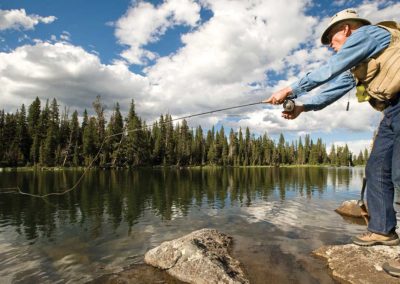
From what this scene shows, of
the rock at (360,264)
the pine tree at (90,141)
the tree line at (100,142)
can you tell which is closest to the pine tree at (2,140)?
the tree line at (100,142)

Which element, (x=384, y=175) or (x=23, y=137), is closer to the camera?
(x=384, y=175)

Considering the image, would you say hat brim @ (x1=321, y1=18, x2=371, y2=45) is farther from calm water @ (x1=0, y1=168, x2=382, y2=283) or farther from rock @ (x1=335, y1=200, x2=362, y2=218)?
rock @ (x1=335, y1=200, x2=362, y2=218)

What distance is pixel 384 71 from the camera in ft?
11.5

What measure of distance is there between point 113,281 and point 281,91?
9192 mm

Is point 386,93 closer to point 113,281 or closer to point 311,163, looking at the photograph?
point 113,281

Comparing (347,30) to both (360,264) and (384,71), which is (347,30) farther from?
(360,264)

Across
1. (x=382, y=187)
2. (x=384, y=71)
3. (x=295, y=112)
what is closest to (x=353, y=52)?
(x=384, y=71)

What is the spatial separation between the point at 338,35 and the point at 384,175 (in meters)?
1.84

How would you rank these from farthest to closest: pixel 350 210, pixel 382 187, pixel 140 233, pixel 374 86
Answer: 1. pixel 350 210
2. pixel 140 233
3. pixel 382 187
4. pixel 374 86

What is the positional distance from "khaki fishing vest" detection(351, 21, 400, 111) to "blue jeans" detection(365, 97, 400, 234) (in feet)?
0.67

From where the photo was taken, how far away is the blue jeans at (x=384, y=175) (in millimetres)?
3613

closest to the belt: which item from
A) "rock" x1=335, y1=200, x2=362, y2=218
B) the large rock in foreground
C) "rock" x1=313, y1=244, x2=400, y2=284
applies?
"rock" x1=313, y1=244, x2=400, y2=284

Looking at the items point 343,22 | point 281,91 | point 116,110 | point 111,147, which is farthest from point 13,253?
point 116,110

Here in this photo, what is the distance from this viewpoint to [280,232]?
17.1 m
